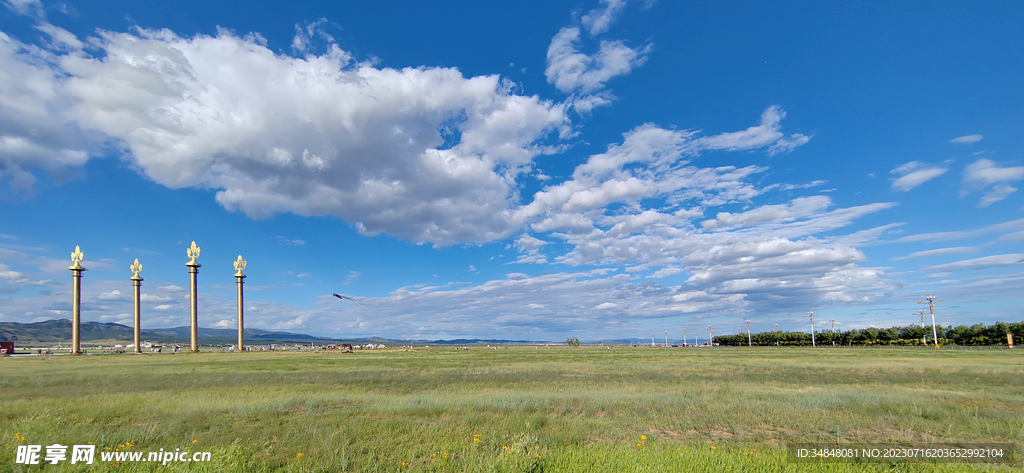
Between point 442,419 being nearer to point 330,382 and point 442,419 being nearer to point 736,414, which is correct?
point 736,414

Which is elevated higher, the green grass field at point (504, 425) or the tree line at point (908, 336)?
the green grass field at point (504, 425)

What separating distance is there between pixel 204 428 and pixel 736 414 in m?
17.9

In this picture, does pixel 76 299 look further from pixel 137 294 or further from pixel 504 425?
Result: pixel 504 425

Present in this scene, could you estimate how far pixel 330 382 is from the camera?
3130 cm

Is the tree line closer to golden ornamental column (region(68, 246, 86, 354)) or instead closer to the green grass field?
the green grass field

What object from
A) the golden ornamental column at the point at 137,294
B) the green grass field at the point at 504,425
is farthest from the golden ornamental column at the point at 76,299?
the green grass field at the point at 504,425

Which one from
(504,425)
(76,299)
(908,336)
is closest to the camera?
(504,425)

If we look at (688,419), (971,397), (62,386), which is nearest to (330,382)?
(62,386)

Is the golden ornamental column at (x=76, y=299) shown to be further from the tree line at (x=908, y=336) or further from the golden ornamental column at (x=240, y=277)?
the tree line at (x=908, y=336)

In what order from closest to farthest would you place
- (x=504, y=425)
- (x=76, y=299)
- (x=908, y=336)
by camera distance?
(x=504, y=425) → (x=76, y=299) → (x=908, y=336)

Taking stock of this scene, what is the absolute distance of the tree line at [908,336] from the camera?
109m

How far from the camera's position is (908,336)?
130250mm

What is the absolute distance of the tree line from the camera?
10881 centimetres

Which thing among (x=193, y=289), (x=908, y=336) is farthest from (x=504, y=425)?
(x=908, y=336)
